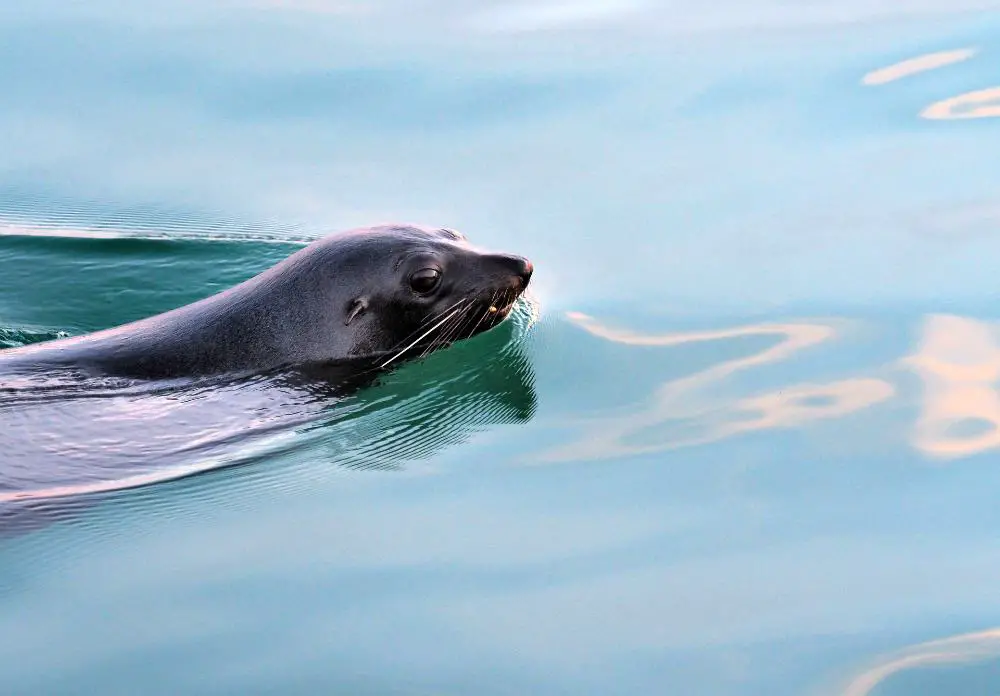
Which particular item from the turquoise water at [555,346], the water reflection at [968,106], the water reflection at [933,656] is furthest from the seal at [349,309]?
the water reflection at [968,106]

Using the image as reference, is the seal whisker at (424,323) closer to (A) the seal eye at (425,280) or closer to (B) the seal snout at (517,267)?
(A) the seal eye at (425,280)

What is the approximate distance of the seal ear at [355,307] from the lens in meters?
7.31

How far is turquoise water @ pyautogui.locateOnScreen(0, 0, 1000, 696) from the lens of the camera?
504cm

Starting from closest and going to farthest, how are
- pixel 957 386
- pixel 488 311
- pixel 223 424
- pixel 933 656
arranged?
pixel 933 656
pixel 223 424
pixel 957 386
pixel 488 311

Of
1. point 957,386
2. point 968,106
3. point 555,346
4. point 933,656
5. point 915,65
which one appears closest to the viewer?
point 933,656

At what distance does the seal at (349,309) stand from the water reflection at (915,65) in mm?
4008

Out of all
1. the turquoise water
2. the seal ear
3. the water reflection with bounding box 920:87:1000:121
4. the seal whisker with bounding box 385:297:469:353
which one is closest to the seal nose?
the seal whisker with bounding box 385:297:469:353

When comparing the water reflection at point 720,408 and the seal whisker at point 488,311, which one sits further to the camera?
the seal whisker at point 488,311

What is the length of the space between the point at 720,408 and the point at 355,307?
74.6 inches

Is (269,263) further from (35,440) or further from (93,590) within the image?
(93,590)

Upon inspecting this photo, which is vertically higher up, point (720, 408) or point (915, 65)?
point (915, 65)

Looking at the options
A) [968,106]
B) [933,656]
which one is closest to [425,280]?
[933,656]

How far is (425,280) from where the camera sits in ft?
24.0

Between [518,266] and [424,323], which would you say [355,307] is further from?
[518,266]
